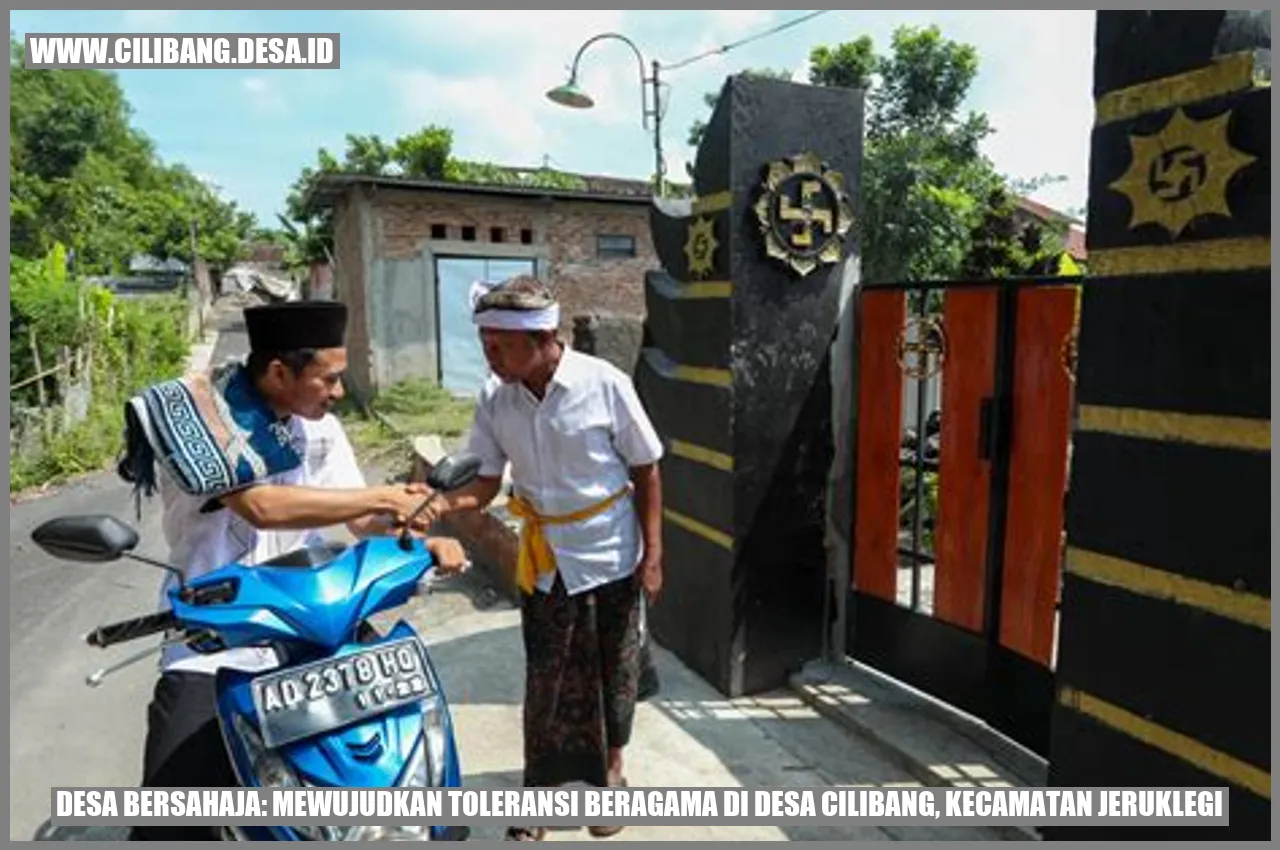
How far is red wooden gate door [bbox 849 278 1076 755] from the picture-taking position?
3156 millimetres

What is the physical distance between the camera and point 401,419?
12852mm

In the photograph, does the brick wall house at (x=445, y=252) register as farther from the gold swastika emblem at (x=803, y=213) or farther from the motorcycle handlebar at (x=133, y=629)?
the motorcycle handlebar at (x=133, y=629)

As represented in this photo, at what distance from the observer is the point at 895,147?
1204 cm

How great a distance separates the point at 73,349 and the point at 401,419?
426 centimetres

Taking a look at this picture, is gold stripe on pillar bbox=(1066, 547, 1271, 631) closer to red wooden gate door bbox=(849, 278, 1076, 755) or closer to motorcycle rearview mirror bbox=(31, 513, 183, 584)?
red wooden gate door bbox=(849, 278, 1076, 755)

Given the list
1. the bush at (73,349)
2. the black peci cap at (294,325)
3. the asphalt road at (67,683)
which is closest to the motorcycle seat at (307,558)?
the black peci cap at (294,325)

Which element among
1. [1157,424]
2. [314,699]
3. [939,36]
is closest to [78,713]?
[314,699]

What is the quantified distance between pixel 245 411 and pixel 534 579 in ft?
3.70

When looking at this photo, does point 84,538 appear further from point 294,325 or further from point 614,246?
point 614,246

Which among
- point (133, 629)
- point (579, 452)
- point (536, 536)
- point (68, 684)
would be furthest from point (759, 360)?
point (68, 684)

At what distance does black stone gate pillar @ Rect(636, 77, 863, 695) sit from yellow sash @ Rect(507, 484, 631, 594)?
1102 millimetres

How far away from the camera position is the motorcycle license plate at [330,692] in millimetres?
1783

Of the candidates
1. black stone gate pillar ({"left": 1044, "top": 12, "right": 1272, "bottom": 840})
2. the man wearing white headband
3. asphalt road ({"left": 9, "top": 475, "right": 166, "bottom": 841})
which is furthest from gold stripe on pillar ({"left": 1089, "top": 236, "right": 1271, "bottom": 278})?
asphalt road ({"left": 9, "top": 475, "right": 166, "bottom": 841})

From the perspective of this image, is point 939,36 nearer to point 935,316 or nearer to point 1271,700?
point 935,316
